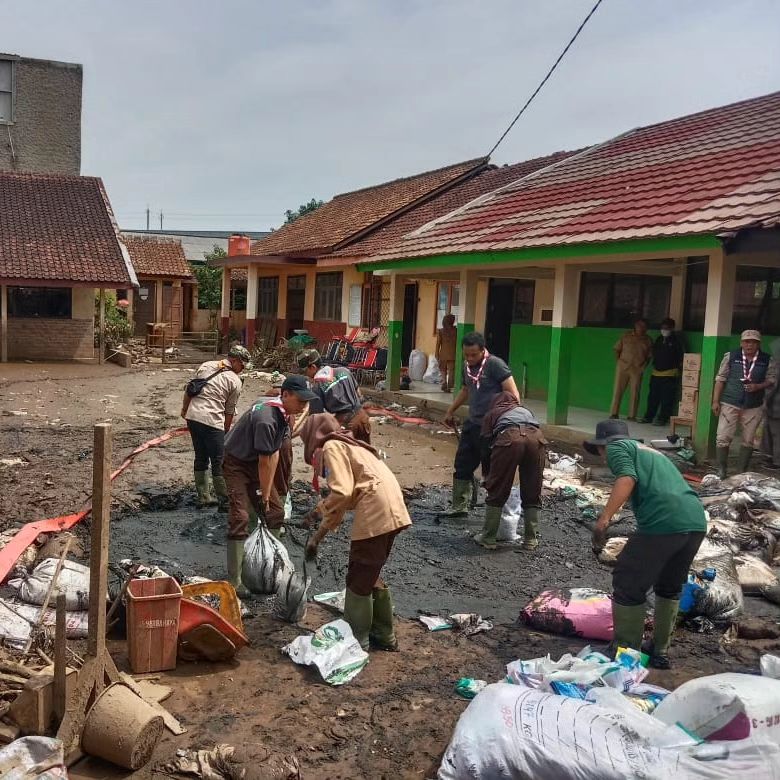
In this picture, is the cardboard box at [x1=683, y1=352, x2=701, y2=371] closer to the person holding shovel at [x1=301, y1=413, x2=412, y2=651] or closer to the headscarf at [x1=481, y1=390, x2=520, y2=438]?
the headscarf at [x1=481, y1=390, x2=520, y2=438]

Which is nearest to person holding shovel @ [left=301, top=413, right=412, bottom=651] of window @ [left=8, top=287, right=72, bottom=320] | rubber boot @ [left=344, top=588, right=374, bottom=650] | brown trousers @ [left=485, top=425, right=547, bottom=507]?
rubber boot @ [left=344, top=588, right=374, bottom=650]

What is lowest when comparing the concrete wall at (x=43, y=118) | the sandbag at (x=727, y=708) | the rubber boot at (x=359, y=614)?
the rubber boot at (x=359, y=614)

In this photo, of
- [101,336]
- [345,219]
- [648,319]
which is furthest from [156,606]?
[345,219]

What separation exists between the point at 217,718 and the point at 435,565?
9.20 ft

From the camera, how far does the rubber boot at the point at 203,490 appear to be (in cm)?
770

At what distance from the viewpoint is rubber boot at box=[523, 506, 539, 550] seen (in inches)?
271

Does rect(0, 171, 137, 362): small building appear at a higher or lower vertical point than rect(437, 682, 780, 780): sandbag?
higher

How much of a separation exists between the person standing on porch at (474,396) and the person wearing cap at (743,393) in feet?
9.69

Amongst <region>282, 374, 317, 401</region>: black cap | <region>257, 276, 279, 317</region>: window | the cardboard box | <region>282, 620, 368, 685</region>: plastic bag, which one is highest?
<region>257, 276, 279, 317</region>: window

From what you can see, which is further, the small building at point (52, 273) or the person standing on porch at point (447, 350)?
the small building at point (52, 273)

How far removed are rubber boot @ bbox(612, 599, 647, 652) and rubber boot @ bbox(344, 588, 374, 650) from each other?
1.35m

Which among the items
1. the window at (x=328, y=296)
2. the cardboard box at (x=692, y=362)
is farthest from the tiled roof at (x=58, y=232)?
the cardboard box at (x=692, y=362)

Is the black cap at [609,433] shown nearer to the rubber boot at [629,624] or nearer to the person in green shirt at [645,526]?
the person in green shirt at [645,526]

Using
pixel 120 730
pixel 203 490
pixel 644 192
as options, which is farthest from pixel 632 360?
pixel 120 730
